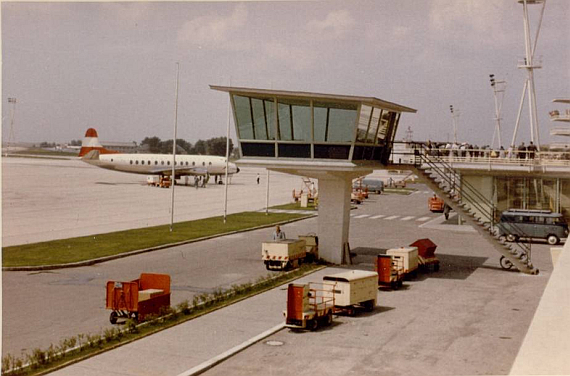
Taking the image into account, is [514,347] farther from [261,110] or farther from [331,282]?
[261,110]

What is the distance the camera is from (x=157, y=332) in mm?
19906

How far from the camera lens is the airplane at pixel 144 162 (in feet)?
316

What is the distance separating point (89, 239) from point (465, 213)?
911 inches

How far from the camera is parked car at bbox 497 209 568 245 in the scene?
45.9 meters

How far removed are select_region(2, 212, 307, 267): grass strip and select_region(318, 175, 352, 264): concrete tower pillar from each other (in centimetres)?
1089

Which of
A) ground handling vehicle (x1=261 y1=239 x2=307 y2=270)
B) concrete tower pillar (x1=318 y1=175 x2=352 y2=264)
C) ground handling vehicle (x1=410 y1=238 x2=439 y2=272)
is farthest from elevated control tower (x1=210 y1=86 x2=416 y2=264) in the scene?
ground handling vehicle (x1=410 y1=238 x2=439 y2=272)

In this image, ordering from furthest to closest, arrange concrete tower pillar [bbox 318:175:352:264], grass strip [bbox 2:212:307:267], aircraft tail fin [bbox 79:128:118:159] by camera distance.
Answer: aircraft tail fin [bbox 79:128:118:159] < concrete tower pillar [bbox 318:175:352:264] < grass strip [bbox 2:212:307:267]

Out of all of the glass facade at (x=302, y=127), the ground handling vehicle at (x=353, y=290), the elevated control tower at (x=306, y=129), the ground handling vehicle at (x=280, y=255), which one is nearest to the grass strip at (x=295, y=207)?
the ground handling vehicle at (x=280, y=255)

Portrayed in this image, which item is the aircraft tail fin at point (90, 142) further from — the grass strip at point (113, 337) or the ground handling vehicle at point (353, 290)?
the ground handling vehicle at point (353, 290)

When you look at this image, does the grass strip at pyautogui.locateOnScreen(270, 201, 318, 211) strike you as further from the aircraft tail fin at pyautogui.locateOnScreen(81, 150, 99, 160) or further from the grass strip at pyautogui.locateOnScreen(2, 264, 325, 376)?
the grass strip at pyautogui.locateOnScreen(2, 264, 325, 376)

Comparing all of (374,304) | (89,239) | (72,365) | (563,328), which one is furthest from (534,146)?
(563,328)

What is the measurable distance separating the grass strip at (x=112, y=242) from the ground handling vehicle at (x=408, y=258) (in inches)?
617

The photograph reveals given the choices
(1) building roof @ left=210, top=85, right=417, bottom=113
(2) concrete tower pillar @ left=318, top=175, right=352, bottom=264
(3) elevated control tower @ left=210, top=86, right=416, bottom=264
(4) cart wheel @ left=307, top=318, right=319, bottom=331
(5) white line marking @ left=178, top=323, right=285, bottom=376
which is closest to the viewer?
(5) white line marking @ left=178, top=323, right=285, bottom=376

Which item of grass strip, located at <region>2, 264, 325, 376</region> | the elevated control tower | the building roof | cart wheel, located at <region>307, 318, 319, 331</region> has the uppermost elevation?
the building roof
